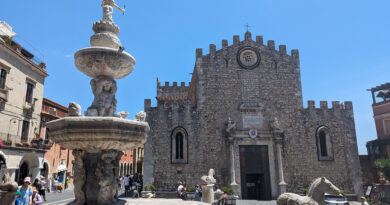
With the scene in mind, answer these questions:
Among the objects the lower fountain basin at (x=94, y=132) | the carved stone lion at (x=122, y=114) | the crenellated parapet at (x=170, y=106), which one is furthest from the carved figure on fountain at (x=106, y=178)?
the crenellated parapet at (x=170, y=106)

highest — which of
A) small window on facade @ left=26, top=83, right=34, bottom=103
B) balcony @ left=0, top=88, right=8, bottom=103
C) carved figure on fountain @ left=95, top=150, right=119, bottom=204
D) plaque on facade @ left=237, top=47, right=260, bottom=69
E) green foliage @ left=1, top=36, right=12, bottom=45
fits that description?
green foliage @ left=1, top=36, right=12, bottom=45

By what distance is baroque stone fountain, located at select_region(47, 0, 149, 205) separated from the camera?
6020 mm

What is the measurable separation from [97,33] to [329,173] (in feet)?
61.1

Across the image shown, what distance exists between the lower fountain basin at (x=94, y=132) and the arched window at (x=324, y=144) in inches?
692

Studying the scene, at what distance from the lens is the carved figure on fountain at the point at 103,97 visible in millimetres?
7215

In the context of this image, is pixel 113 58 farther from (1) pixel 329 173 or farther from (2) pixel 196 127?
(1) pixel 329 173

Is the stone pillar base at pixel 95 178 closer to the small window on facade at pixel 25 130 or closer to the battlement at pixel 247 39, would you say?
the battlement at pixel 247 39

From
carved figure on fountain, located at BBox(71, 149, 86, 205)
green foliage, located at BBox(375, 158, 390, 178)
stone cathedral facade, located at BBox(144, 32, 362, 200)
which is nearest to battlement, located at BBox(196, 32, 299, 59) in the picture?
stone cathedral facade, located at BBox(144, 32, 362, 200)

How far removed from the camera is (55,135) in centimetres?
632

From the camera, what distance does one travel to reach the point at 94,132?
5.98 metres

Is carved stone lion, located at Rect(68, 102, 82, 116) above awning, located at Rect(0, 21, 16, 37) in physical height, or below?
below

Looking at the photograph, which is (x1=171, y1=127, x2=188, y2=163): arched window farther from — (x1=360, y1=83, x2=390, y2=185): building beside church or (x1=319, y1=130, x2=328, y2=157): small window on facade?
(x1=360, y1=83, x2=390, y2=185): building beside church

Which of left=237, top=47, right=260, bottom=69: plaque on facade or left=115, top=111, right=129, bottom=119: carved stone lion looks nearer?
left=115, top=111, right=129, bottom=119: carved stone lion

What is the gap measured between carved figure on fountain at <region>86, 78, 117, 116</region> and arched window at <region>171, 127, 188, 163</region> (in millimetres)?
12862
